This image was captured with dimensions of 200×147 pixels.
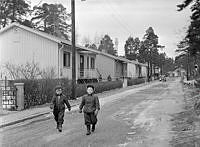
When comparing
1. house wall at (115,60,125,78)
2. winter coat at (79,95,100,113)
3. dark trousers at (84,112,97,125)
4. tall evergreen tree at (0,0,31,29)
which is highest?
tall evergreen tree at (0,0,31,29)

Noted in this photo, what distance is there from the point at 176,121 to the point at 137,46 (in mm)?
118688

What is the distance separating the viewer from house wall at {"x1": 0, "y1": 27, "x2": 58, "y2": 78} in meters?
33.1

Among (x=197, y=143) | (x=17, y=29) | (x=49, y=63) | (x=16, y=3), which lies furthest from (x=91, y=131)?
(x=16, y=3)

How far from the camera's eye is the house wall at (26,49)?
3312cm

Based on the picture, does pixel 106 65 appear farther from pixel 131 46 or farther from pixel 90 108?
pixel 131 46

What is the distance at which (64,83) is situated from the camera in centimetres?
2445

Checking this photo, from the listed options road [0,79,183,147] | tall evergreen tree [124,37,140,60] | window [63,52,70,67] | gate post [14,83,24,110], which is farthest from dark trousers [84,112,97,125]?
tall evergreen tree [124,37,140,60]

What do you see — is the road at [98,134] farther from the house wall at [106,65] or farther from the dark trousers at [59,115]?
the house wall at [106,65]

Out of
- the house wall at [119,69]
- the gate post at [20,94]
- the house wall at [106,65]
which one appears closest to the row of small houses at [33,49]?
the gate post at [20,94]

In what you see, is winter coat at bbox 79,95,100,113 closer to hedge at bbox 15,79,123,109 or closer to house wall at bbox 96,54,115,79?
hedge at bbox 15,79,123,109

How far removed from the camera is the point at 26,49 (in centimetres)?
3362

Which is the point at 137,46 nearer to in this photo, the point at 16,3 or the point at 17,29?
the point at 16,3

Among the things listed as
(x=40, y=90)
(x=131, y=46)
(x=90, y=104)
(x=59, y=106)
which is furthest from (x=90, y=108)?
(x=131, y=46)

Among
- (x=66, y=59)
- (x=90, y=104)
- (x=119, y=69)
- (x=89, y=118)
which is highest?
(x=66, y=59)
